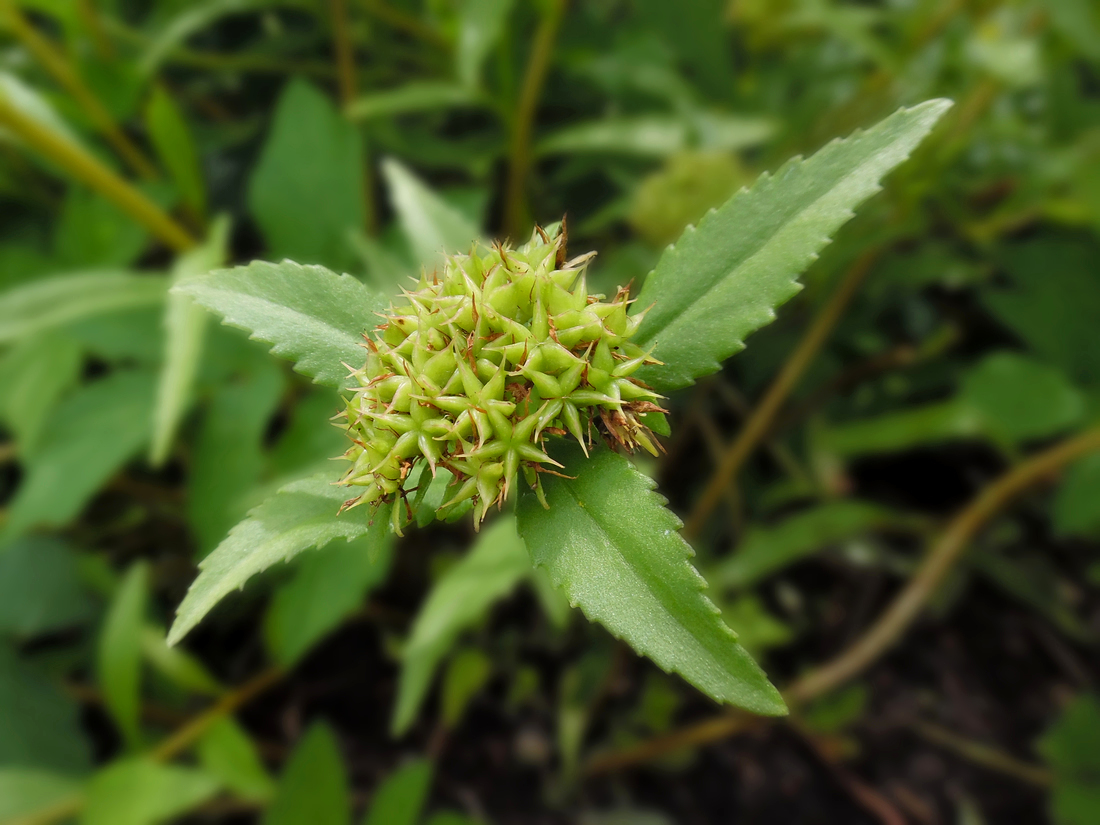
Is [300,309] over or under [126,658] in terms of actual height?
over

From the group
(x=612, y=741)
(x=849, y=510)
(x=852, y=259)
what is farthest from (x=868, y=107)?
(x=612, y=741)

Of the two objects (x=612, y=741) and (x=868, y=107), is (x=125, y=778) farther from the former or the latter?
(x=868, y=107)

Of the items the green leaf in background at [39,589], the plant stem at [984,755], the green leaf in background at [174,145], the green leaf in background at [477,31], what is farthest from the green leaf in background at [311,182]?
the plant stem at [984,755]

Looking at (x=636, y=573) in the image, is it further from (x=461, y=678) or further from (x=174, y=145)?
(x=174, y=145)

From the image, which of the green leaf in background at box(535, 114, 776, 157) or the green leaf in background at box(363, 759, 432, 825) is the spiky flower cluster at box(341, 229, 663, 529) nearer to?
the green leaf in background at box(363, 759, 432, 825)

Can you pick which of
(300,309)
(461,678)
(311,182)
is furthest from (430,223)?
(461,678)

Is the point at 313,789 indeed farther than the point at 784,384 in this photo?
No

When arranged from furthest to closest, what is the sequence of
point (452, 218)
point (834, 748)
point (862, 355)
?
point (862, 355), point (834, 748), point (452, 218)
